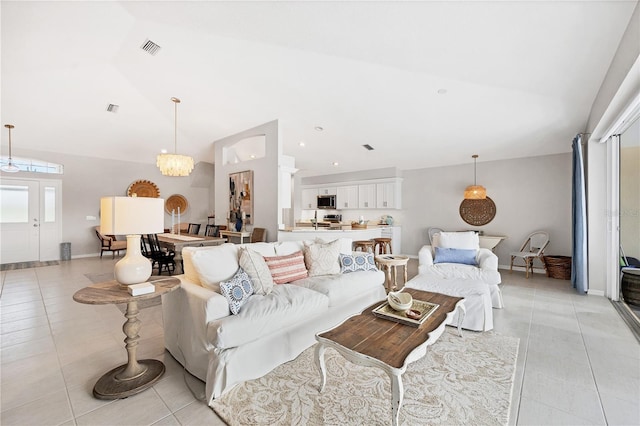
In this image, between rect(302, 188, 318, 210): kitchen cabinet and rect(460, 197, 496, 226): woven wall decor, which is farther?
rect(302, 188, 318, 210): kitchen cabinet

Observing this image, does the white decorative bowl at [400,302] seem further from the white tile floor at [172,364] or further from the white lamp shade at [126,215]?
the white lamp shade at [126,215]

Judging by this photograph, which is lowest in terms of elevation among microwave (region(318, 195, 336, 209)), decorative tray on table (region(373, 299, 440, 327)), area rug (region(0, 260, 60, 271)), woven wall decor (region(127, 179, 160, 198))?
area rug (region(0, 260, 60, 271))

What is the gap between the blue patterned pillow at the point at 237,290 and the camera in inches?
84.9

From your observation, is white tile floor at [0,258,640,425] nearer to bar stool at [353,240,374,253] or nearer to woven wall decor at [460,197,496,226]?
bar stool at [353,240,374,253]

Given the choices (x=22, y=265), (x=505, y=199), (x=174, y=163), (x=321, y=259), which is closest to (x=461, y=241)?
(x=321, y=259)

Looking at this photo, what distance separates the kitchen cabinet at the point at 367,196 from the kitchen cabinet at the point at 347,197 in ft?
0.47

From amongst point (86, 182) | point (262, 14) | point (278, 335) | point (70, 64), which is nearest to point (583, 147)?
point (262, 14)

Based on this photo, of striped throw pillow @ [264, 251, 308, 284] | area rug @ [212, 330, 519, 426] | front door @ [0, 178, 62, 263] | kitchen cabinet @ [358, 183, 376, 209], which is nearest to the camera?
area rug @ [212, 330, 519, 426]

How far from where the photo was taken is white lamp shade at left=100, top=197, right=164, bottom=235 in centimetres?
197

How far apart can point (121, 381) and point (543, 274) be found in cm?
696

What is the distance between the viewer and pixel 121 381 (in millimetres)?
1988

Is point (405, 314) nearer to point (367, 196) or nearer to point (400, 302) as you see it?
point (400, 302)

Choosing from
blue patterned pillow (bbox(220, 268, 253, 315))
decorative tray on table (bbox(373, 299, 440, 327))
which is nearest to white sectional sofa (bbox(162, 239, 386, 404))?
blue patterned pillow (bbox(220, 268, 253, 315))

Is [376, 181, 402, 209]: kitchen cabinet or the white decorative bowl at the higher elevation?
[376, 181, 402, 209]: kitchen cabinet
